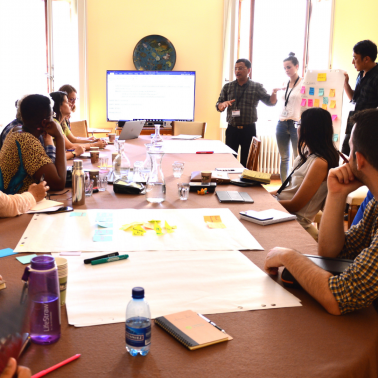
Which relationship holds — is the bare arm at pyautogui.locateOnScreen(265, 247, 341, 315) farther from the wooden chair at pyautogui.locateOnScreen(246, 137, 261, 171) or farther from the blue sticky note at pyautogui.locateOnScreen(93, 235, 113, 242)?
the wooden chair at pyautogui.locateOnScreen(246, 137, 261, 171)

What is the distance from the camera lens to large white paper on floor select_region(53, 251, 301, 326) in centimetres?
105

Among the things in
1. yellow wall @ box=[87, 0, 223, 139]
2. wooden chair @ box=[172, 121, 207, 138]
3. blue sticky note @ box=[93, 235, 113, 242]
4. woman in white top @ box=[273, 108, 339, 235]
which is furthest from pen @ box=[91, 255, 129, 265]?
yellow wall @ box=[87, 0, 223, 139]

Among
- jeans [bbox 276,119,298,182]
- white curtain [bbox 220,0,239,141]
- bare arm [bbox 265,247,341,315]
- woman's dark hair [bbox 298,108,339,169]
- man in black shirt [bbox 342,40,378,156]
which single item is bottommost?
jeans [bbox 276,119,298,182]

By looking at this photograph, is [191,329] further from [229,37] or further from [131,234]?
[229,37]

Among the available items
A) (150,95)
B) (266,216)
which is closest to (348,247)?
(266,216)

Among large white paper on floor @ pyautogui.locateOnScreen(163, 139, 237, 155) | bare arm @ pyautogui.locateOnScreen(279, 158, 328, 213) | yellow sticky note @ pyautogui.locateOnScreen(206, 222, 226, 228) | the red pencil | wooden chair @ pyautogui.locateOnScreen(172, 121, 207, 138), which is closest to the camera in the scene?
the red pencil

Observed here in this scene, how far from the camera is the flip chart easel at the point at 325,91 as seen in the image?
5.28 metres

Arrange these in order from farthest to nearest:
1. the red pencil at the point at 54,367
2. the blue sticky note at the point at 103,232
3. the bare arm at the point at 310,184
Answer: the bare arm at the point at 310,184, the blue sticky note at the point at 103,232, the red pencil at the point at 54,367

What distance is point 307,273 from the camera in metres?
1.14

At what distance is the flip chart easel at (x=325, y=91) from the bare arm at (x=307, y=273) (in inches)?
173

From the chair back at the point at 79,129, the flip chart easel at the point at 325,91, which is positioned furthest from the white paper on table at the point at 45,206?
the flip chart easel at the point at 325,91

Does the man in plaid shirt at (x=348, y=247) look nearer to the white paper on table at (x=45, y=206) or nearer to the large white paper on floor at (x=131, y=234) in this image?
the large white paper on floor at (x=131, y=234)

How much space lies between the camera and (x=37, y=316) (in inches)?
34.6

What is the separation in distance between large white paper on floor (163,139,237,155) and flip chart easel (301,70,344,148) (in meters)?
1.66
